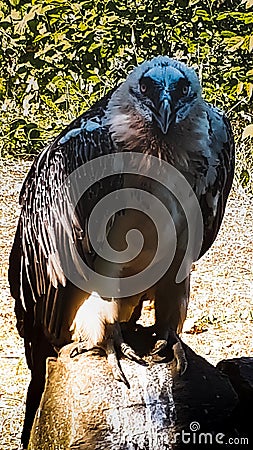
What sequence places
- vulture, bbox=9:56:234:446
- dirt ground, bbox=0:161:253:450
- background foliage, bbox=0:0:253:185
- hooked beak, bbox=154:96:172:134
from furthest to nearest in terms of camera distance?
background foliage, bbox=0:0:253:185 < dirt ground, bbox=0:161:253:450 < vulture, bbox=9:56:234:446 < hooked beak, bbox=154:96:172:134

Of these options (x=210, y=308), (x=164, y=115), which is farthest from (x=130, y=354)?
(x=210, y=308)

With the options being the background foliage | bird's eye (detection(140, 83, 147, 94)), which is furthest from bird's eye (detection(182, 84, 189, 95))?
the background foliage

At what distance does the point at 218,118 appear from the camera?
3.09 m

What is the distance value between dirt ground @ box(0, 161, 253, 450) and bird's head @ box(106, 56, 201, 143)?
1.67m

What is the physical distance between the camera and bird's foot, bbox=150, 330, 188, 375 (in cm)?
303

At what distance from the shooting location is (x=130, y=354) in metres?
3.04

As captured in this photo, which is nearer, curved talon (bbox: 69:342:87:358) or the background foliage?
curved talon (bbox: 69:342:87:358)

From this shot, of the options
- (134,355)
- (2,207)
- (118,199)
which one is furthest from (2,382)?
(2,207)

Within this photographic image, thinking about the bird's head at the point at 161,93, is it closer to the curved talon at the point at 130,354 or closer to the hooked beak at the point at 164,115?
the hooked beak at the point at 164,115

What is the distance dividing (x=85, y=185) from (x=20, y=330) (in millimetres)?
772

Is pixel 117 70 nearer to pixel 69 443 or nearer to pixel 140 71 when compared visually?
pixel 140 71

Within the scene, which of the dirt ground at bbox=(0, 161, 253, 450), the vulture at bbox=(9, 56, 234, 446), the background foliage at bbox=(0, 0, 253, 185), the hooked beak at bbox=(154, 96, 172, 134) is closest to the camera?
the hooked beak at bbox=(154, 96, 172, 134)

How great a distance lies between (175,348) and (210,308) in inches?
Result: 80.3

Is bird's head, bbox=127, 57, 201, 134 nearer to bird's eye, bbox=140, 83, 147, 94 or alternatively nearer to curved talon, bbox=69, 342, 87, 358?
bird's eye, bbox=140, 83, 147, 94
